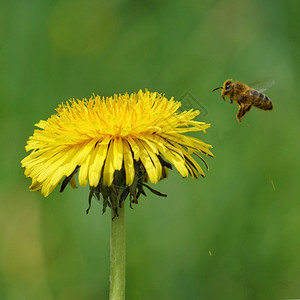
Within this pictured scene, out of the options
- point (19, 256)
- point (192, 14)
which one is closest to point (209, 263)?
point (19, 256)

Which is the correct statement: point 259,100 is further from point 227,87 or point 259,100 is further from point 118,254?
point 118,254

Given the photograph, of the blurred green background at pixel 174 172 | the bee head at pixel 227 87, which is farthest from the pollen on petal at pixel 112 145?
the blurred green background at pixel 174 172

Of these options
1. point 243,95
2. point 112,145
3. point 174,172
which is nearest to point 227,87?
point 243,95

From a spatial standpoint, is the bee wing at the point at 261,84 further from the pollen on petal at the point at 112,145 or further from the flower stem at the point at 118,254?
the flower stem at the point at 118,254

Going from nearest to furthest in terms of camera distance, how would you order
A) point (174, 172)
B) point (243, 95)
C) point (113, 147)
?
point (113, 147), point (243, 95), point (174, 172)

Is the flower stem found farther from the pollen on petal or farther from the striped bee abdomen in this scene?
the striped bee abdomen

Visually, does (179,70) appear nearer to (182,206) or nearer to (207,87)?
(207,87)

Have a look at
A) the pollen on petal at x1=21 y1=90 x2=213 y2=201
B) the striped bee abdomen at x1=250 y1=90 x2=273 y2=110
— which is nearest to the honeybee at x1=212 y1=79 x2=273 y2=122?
the striped bee abdomen at x1=250 y1=90 x2=273 y2=110
